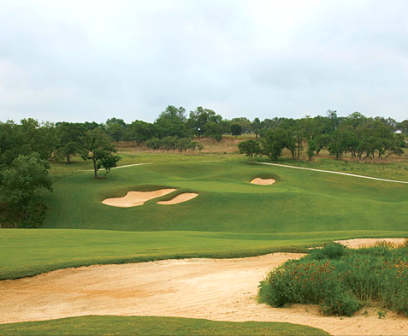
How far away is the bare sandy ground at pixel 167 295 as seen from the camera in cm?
783

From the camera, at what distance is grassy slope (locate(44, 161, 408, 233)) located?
2814cm

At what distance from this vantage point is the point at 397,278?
8.74 meters

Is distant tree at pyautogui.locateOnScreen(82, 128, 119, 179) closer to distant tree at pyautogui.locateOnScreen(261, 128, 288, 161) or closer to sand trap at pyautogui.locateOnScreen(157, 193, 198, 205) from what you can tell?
sand trap at pyautogui.locateOnScreen(157, 193, 198, 205)

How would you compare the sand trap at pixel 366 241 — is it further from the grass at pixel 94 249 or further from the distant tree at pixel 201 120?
the distant tree at pixel 201 120

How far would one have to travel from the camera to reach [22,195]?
1329 inches

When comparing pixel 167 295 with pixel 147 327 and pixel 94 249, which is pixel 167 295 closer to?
pixel 147 327

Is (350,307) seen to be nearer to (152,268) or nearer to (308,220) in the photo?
(152,268)

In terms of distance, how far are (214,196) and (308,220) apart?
33.2 ft

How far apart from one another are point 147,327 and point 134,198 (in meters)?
32.6

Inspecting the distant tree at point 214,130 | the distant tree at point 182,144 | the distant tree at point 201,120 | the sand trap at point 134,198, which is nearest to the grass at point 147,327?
the sand trap at point 134,198

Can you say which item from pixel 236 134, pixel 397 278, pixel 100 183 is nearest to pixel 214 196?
pixel 100 183

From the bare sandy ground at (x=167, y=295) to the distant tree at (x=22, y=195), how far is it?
77.4 feet

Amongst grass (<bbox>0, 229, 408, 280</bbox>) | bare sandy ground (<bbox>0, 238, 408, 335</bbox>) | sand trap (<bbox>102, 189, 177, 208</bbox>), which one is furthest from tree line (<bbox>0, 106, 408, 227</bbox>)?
bare sandy ground (<bbox>0, 238, 408, 335</bbox>)

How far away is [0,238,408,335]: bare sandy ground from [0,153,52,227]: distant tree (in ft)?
77.4
